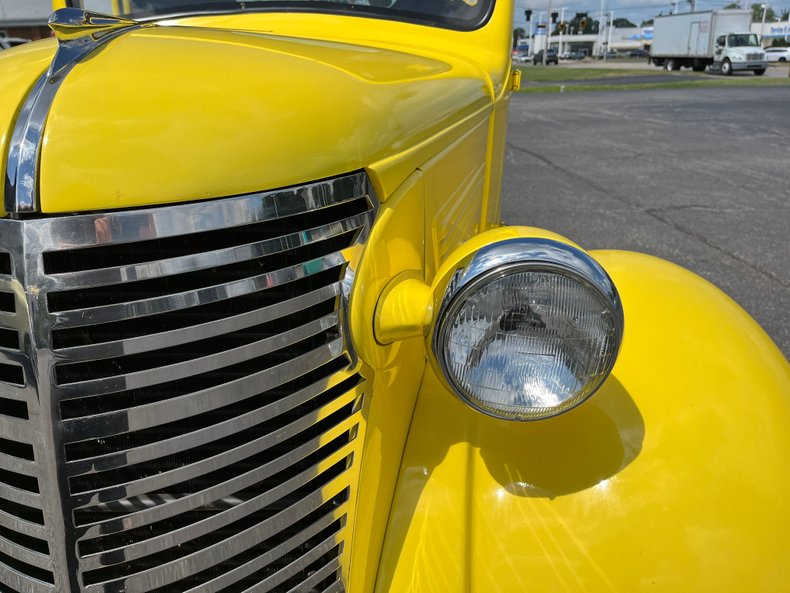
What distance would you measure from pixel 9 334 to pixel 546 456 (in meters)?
1.08

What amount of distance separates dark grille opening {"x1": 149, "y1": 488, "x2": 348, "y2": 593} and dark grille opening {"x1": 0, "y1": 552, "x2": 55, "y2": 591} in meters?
0.17

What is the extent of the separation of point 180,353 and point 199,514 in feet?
1.01

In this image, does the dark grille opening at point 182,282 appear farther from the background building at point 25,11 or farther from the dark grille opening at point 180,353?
the background building at point 25,11

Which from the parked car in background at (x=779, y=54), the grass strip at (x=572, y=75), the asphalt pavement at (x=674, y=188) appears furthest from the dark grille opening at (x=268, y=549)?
the parked car in background at (x=779, y=54)

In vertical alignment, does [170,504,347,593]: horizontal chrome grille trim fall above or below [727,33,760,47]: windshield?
below

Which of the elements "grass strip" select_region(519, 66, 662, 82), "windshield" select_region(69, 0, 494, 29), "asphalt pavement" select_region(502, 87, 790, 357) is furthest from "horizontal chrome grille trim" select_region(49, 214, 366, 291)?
"grass strip" select_region(519, 66, 662, 82)

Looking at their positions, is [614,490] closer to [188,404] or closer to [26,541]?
[188,404]

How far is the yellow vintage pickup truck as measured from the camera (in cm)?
100

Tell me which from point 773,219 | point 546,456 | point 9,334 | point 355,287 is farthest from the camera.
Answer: point 773,219

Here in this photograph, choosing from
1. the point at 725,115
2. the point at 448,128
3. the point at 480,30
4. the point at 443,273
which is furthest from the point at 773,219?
the point at 725,115

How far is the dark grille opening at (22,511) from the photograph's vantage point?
3.60 feet

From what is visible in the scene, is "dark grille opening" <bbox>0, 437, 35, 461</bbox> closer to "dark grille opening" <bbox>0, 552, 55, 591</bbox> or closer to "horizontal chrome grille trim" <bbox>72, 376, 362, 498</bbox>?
"horizontal chrome grille trim" <bbox>72, 376, 362, 498</bbox>

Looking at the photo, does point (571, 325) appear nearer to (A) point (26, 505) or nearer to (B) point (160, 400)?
(B) point (160, 400)

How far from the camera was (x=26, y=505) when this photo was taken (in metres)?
1.08
